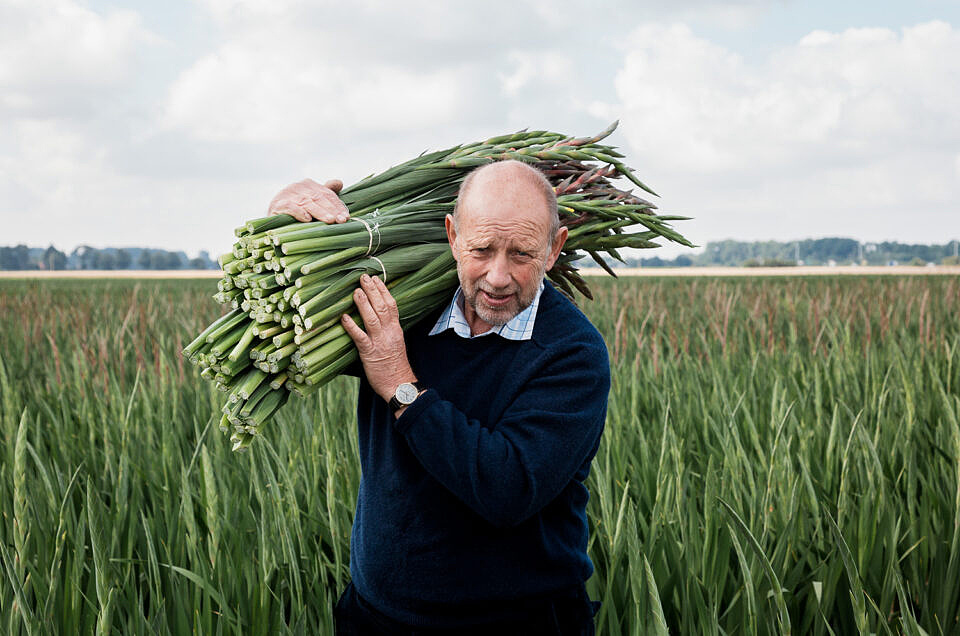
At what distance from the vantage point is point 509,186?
1.35m

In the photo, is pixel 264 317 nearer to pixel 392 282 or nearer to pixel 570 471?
pixel 392 282

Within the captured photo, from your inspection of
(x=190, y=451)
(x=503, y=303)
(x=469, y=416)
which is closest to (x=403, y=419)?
(x=469, y=416)

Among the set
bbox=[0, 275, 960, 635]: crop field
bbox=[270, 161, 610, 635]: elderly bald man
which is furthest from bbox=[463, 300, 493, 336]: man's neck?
bbox=[0, 275, 960, 635]: crop field

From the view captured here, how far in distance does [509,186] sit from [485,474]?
0.54 metres

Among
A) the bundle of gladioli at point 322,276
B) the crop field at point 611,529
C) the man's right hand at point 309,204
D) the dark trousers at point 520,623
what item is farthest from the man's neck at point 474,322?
the dark trousers at point 520,623

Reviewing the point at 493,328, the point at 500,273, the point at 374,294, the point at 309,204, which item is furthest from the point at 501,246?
the point at 309,204

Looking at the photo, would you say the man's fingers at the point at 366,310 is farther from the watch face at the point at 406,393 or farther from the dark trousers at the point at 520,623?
the dark trousers at the point at 520,623

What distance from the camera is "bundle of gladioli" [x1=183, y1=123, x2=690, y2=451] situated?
145 cm

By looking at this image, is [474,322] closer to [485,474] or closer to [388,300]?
[388,300]

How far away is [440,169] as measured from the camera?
182 cm

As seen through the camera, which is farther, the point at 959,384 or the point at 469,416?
the point at 959,384

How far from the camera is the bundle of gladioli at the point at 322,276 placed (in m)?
1.45

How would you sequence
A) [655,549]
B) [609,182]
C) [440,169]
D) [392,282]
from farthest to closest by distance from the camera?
1. [655,549]
2. [609,182]
3. [440,169]
4. [392,282]

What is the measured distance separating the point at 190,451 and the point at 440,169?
226 centimetres
